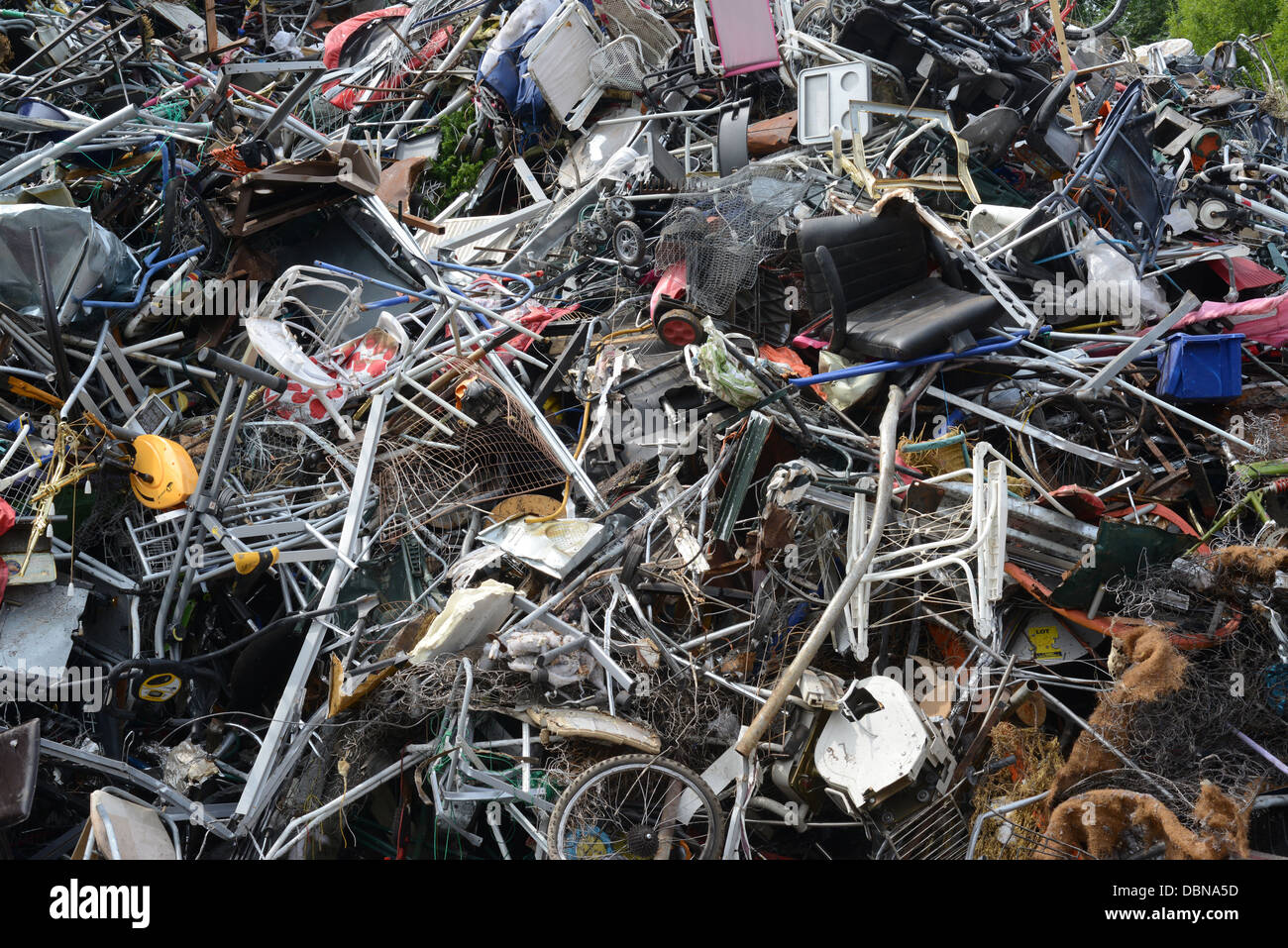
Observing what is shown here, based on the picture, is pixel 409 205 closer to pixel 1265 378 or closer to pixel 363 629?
pixel 363 629

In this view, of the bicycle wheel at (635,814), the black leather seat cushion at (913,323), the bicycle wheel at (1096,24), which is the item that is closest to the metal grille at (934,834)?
the bicycle wheel at (635,814)

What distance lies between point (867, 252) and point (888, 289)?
0.34 metres

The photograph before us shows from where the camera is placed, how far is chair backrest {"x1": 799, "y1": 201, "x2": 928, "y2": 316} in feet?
20.4

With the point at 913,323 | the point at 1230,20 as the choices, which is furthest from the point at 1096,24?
the point at 1230,20

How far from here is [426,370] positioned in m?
6.88

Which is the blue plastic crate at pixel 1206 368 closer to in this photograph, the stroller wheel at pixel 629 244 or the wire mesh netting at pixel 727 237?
the wire mesh netting at pixel 727 237

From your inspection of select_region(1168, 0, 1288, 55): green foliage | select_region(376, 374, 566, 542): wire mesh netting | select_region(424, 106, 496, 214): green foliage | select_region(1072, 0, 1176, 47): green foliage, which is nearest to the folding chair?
select_region(424, 106, 496, 214): green foliage

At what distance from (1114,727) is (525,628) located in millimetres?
2983

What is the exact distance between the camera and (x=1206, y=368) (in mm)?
6066

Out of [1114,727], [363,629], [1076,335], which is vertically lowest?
[363,629]

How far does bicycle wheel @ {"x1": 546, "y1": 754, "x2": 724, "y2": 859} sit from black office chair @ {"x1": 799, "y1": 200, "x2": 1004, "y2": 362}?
2931mm

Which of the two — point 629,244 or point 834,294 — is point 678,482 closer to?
point 834,294

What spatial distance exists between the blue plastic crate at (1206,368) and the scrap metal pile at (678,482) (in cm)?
Result: 3
